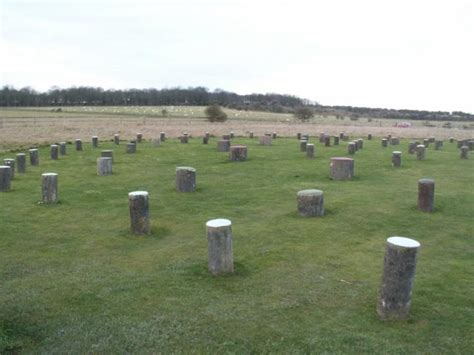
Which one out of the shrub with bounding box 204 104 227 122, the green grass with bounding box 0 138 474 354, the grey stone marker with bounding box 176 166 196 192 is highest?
the shrub with bounding box 204 104 227 122

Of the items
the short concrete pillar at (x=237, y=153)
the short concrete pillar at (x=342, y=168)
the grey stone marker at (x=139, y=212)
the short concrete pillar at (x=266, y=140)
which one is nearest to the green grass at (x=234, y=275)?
the grey stone marker at (x=139, y=212)

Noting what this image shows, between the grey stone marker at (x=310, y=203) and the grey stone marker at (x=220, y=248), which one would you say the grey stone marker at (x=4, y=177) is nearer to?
the grey stone marker at (x=310, y=203)

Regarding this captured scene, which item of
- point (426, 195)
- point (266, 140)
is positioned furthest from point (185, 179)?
point (266, 140)

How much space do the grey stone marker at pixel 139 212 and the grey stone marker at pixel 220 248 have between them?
230cm

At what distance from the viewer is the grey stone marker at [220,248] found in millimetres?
6863

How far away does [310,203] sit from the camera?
1007 cm

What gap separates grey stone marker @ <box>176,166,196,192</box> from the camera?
13.0 metres

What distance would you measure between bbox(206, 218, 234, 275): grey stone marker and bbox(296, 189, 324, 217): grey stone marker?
3.49m

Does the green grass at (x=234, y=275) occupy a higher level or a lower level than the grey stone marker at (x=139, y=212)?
lower

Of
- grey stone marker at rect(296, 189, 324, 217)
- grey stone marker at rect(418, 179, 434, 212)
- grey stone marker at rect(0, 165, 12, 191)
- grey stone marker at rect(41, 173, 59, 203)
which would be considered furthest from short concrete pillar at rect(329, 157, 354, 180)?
grey stone marker at rect(0, 165, 12, 191)

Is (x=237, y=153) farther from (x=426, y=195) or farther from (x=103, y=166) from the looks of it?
(x=426, y=195)

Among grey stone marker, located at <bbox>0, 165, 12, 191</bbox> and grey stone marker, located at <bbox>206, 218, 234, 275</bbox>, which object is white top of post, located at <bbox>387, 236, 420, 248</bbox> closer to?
grey stone marker, located at <bbox>206, 218, 234, 275</bbox>

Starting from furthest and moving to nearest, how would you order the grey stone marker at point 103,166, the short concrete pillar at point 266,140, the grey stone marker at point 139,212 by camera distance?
the short concrete pillar at point 266,140, the grey stone marker at point 103,166, the grey stone marker at point 139,212

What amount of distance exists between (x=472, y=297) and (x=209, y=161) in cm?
1450
